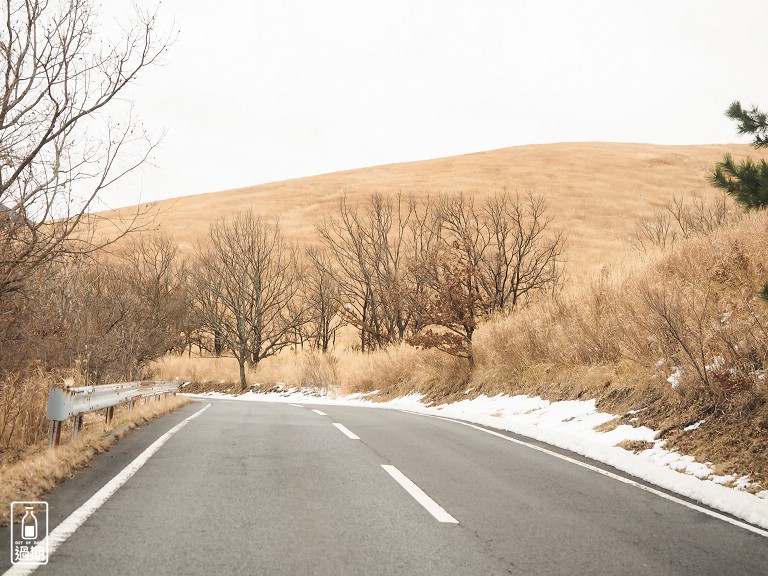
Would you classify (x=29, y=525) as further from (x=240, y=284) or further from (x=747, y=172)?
(x=240, y=284)

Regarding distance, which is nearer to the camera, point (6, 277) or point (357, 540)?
point (357, 540)

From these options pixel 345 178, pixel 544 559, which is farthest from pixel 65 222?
pixel 345 178

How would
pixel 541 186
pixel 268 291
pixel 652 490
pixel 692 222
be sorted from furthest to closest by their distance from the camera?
pixel 541 186 → pixel 268 291 → pixel 692 222 → pixel 652 490

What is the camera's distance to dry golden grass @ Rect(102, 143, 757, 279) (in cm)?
5584

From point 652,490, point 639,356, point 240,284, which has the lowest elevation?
point 652,490

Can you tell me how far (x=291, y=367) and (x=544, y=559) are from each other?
94.9 ft

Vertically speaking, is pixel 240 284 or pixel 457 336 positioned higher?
pixel 240 284

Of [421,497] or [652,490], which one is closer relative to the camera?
[421,497]

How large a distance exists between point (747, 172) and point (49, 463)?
22.2 ft

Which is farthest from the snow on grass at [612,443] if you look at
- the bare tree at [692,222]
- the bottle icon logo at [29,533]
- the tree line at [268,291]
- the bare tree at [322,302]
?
the bare tree at [322,302]

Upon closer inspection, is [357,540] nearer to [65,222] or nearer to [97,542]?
[97,542]

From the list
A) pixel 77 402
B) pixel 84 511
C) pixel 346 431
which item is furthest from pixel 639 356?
pixel 84 511

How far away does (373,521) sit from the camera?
508 centimetres

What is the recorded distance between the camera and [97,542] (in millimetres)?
4289
